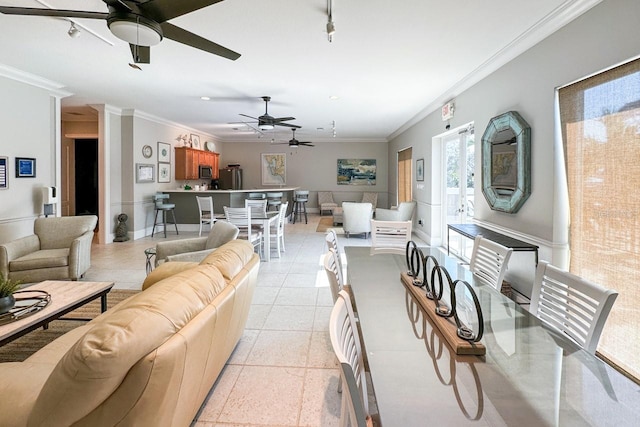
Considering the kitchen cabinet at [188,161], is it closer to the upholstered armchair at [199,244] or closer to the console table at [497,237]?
the upholstered armchair at [199,244]

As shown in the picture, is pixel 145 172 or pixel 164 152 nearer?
pixel 145 172

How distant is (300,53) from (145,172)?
5.29m

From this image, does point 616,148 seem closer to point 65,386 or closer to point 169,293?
point 169,293

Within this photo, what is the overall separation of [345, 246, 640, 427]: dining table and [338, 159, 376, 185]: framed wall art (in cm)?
1037

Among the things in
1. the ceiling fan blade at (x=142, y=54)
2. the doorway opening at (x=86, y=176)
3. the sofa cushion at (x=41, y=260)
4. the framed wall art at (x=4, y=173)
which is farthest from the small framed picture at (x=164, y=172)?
the ceiling fan blade at (x=142, y=54)

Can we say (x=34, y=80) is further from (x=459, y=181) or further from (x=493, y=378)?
(x=459, y=181)

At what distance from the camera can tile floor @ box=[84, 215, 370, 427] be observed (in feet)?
6.08

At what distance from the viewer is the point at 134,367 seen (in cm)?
110

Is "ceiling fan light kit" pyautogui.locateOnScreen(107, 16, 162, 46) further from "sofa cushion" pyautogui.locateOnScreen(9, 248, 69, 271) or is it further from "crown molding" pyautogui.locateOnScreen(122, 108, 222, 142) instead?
"crown molding" pyautogui.locateOnScreen(122, 108, 222, 142)

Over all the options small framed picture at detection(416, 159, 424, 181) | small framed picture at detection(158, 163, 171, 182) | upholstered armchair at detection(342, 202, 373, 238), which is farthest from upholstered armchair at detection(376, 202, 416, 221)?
small framed picture at detection(158, 163, 171, 182)

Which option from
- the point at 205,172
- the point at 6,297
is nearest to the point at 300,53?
the point at 6,297

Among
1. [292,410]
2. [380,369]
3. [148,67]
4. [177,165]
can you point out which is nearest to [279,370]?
[292,410]

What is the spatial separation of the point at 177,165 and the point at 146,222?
1.87 meters

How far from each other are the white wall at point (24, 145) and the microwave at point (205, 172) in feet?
14.4
